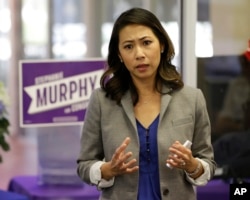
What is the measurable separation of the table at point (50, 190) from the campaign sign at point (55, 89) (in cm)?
38

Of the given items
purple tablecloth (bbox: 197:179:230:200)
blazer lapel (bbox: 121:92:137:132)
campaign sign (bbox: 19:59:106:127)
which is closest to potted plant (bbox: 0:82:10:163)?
campaign sign (bbox: 19:59:106:127)

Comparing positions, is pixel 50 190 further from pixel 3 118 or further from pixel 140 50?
pixel 140 50

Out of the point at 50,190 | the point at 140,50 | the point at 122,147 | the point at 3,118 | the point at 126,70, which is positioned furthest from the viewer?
the point at 50,190

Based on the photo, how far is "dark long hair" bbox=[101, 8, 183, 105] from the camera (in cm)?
193

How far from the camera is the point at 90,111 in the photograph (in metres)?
1.99

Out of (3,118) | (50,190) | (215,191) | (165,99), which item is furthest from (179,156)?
(215,191)

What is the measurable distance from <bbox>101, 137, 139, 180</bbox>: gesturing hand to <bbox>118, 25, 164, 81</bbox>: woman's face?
24cm

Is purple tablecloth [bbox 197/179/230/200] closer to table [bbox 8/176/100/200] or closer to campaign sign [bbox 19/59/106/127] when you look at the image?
table [bbox 8/176/100/200]

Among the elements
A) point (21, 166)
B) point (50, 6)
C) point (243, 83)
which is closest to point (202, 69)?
point (243, 83)

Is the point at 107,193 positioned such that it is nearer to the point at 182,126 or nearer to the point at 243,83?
the point at 182,126

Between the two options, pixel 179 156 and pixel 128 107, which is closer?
pixel 179 156

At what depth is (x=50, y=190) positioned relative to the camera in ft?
11.3

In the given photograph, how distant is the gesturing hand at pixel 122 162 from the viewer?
180cm

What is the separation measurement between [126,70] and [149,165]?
34 cm
